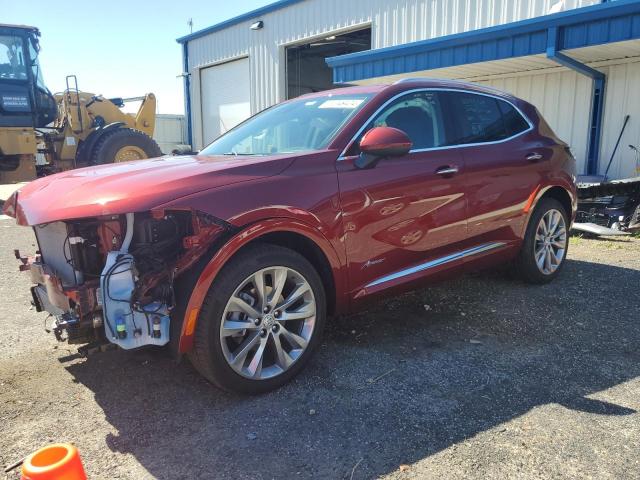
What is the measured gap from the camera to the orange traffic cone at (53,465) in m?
1.69

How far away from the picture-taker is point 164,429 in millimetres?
2783

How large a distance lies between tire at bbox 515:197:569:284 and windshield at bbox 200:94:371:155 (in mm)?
2133

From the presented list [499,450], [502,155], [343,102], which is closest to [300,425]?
[499,450]

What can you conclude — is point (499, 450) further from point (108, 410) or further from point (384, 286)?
point (108, 410)

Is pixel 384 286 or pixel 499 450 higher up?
pixel 384 286

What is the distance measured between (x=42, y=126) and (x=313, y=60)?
12182mm

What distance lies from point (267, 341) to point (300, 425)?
1.74ft

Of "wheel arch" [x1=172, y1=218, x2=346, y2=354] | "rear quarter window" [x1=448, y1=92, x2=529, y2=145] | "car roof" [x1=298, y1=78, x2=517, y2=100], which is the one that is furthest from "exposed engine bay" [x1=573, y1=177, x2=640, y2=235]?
"wheel arch" [x1=172, y1=218, x2=346, y2=354]

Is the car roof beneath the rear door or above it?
above

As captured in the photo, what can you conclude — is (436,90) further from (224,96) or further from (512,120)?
(224,96)

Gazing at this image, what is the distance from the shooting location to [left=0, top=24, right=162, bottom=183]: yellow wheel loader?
11234 mm

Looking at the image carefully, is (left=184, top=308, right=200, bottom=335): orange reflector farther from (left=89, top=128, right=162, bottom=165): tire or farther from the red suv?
(left=89, top=128, right=162, bottom=165): tire

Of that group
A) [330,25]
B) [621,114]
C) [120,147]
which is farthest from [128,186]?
[330,25]

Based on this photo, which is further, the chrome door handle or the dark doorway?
the dark doorway
